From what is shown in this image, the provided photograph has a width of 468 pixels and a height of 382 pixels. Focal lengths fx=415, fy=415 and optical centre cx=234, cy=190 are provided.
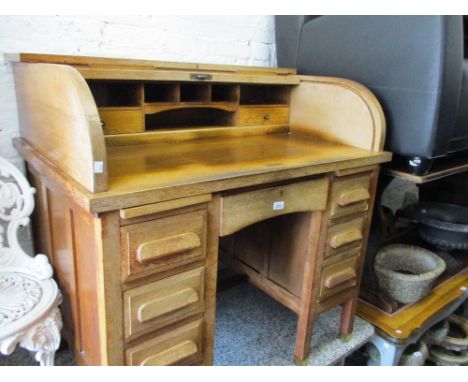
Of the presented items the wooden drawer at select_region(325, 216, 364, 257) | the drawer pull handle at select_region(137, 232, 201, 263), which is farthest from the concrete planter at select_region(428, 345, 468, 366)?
the drawer pull handle at select_region(137, 232, 201, 263)

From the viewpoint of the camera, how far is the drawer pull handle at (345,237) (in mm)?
1313

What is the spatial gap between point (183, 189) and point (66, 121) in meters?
0.29

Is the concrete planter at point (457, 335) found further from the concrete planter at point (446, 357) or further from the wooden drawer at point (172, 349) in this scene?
the wooden drawer at point (172, 349)

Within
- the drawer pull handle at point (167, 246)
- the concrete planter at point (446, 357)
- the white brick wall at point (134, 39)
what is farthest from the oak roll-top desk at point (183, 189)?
the concrete planter at point (446, 357)

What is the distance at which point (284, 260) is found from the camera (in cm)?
146

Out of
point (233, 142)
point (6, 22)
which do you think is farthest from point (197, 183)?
point (6, 22)

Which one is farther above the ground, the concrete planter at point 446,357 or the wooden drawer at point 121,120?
the wooden drawer at point 121,120

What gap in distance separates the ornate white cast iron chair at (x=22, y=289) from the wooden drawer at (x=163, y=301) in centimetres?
26

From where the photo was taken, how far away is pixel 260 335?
1.59 meters

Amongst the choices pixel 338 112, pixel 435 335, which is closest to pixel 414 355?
pixel 435 335

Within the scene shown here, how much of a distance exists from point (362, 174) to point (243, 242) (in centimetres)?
59

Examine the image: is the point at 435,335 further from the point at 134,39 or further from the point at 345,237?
the point at 134,39

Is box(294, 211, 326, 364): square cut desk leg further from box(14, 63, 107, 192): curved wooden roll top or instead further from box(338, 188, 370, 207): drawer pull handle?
box(14, 63, 107, 192): curved wooden roll top

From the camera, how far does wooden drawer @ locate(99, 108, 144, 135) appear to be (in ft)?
3.98
